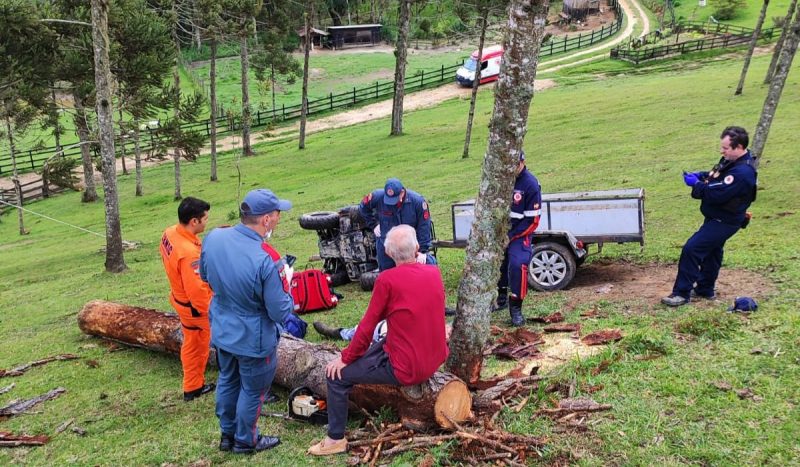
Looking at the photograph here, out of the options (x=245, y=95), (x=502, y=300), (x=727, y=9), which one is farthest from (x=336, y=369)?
(x=727, y=9)

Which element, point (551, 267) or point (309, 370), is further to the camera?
point (551, 267)

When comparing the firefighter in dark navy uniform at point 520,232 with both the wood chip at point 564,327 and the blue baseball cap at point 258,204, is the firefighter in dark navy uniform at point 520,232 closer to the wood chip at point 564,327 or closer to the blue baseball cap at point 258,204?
the wood chip at point 564,327

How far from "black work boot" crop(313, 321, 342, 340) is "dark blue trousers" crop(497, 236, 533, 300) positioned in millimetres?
2063

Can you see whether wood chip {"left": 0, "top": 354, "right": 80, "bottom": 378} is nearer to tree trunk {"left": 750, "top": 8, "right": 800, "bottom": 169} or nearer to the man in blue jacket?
the man in blue jacket

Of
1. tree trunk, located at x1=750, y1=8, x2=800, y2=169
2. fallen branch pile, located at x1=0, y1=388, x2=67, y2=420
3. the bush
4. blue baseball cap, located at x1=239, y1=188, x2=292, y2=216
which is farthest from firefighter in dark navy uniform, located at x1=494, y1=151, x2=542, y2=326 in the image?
the bush

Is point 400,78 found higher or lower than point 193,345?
higher

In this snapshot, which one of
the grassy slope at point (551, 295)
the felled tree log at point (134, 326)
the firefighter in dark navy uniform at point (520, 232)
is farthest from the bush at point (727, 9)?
the felled tree log at point (134, 326)

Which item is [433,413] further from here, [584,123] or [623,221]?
[584,123]

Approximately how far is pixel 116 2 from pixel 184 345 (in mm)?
15745

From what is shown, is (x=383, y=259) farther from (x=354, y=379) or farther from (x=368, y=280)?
(x=354, y=379)

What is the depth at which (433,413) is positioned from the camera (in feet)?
14.8

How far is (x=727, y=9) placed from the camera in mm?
56562

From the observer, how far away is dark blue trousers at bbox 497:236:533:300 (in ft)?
23.1

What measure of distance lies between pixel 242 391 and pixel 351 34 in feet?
204
